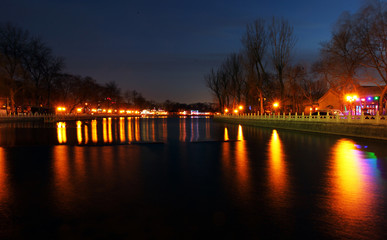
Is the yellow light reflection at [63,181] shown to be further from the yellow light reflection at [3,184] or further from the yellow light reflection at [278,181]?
the yellow light reflection at [278,181]

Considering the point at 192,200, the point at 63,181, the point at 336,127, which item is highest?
the point at 336,127

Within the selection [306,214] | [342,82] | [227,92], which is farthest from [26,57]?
[306,214]

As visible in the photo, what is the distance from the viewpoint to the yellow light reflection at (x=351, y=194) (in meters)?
4.98

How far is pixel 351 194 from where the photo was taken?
6.60 metres

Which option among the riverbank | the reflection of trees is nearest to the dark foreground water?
the reflection of trees

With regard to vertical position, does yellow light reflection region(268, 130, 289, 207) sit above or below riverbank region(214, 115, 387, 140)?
below

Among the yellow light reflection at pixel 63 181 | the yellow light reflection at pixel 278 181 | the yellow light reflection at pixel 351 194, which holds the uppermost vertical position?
the yellow light reflection at pixel 63 181

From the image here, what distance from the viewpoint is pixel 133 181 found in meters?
7.80

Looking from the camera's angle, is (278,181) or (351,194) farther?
(278,181)

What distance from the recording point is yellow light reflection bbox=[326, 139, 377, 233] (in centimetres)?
498

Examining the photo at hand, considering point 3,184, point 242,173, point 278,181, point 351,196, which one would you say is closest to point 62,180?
point 3,184

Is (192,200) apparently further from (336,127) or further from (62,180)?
(336,127)

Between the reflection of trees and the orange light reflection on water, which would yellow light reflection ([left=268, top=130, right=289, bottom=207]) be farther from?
the orange light reflection on water

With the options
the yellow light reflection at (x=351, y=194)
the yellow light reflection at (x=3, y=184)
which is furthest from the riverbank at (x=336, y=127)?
the yellow light reflection at (x=3, y=184)
